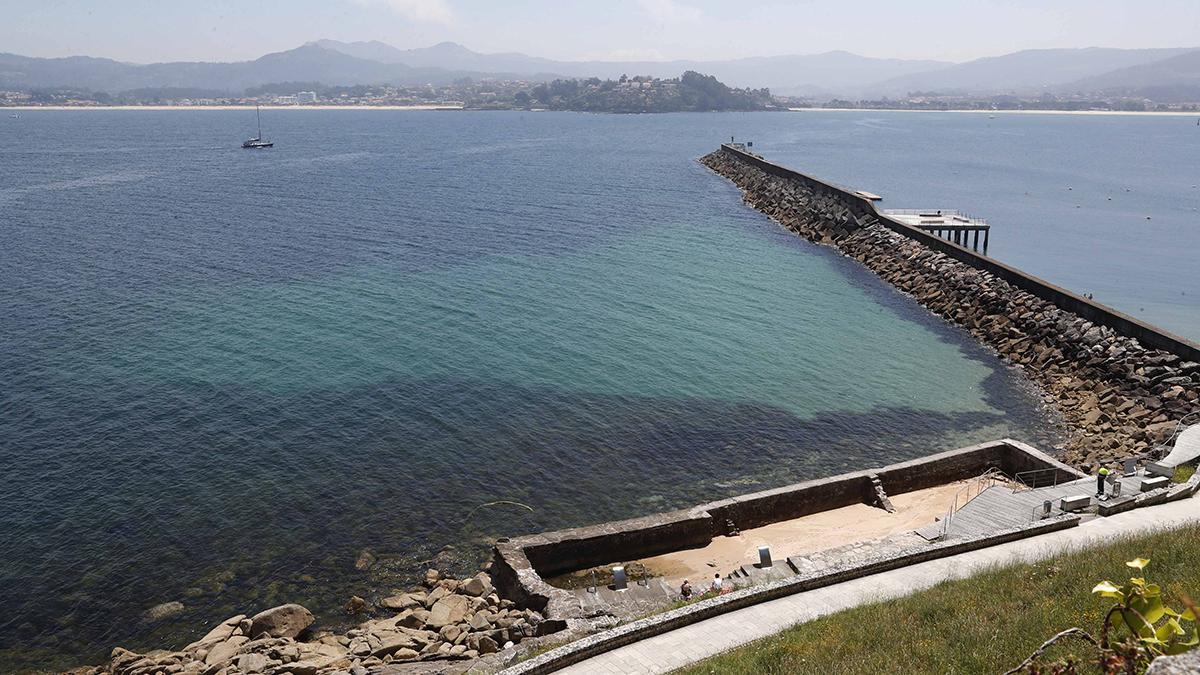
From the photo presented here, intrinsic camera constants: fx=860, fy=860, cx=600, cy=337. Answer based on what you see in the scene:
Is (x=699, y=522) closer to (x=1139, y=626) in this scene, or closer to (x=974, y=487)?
(x=974, y=487)

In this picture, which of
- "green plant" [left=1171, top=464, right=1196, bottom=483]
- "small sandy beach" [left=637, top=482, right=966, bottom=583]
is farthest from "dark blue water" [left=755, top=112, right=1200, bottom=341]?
"small sandy beach" [left=637, top=482, right=966, bottom=583]

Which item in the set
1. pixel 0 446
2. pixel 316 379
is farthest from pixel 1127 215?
pixel 0 446

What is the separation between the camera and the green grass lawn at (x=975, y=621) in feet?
39.0

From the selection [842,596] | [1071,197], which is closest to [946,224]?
[1071,197]

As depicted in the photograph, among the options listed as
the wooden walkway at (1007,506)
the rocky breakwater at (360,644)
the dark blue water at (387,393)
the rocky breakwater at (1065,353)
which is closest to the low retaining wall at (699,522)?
the rocky breakwater at (360,644)

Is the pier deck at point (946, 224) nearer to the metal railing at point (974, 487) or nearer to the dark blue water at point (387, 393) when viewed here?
the dark blue water at point (387, 393)

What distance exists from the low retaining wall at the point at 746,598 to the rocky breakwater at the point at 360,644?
1760 mm

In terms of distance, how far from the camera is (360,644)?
18.8 metres

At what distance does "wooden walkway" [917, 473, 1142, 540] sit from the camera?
21.4 meters

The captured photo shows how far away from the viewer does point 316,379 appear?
34.8 metres

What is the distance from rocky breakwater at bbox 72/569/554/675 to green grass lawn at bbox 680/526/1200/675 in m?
5.82

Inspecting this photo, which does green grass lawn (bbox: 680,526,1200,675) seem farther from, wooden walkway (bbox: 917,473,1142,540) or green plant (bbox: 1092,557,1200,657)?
wooden walkway (bbox: 917,473,1142,540)

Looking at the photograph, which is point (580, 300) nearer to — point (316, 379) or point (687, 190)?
point (316, 379)

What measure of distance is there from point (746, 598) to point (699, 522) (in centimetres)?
561
